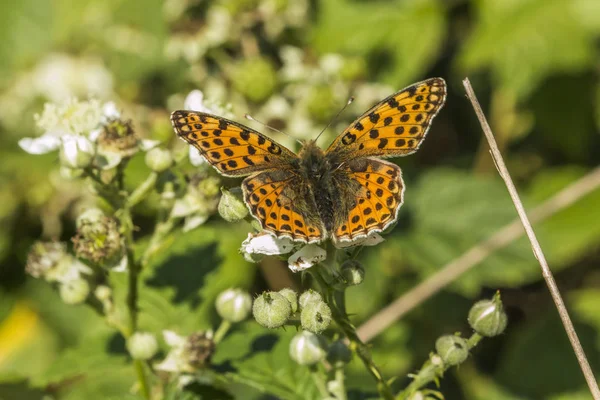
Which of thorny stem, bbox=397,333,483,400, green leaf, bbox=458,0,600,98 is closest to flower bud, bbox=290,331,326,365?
thorny stem, bbox=397,333,483,400

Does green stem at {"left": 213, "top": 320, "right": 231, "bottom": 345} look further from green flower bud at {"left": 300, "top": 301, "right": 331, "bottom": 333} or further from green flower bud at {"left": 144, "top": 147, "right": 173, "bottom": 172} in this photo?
green flower bud at {"left": 300, "top": 301, "right": 331, "bottom": 333}

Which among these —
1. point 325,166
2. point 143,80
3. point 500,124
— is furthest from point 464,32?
point 325,166

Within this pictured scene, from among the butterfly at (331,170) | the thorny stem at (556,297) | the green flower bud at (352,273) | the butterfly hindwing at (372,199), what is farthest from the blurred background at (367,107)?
the thorny stem at (556,297)

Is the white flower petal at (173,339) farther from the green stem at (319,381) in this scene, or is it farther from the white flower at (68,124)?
the white flower at (68,124)

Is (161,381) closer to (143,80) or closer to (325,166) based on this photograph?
(325,166)

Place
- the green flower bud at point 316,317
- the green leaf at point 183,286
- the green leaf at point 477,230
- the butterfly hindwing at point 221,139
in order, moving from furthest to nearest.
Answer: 1. the green leaf at point 477,230
2. the green leaf at point 183,286
3. the butterfly hindwing at point 221,139
4. the green flower bud at point 316,317

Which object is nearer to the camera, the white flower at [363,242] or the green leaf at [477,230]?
the white flower at [363,242]

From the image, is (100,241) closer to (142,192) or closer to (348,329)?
(142,192)
